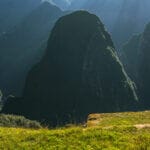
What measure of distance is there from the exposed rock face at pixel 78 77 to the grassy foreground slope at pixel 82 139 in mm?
59381

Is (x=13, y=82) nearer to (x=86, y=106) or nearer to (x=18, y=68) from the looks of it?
(x=18, y=68)

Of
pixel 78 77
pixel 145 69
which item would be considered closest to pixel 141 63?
pixel 145 69

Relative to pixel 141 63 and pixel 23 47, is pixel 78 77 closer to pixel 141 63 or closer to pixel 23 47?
pixel 141 63

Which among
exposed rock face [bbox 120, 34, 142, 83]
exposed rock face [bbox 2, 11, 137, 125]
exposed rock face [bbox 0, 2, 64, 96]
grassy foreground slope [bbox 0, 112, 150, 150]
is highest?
exposed rock face [bbox 0, 2, 64, 96]

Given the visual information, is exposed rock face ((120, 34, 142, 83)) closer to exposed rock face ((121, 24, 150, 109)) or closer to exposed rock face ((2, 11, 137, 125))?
exposed rock face ((121, 24, 150, 109))

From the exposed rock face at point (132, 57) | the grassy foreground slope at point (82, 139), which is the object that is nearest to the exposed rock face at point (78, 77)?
the exposed rock face at point (132, 57)

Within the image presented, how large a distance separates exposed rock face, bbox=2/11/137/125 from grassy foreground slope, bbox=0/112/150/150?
59.4 m

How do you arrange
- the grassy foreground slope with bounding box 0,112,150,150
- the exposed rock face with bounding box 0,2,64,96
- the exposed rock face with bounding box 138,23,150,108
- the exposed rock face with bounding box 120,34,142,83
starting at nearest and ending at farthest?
the grassy foreground slope with bounding box 0,112,150,150, the exposed rock face with bounding box 138,23,150,108, the exposed rock face with bounding box 120,34,142,83, the exposed rock face with bounding box 0,2,64,96

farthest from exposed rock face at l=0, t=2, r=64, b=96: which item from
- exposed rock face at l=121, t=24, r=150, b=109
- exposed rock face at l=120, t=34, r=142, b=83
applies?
exposed rock face at l=121, t=24, r=150, b=109

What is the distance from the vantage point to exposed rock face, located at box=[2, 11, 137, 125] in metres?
76.9

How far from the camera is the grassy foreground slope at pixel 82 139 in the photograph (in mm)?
10445

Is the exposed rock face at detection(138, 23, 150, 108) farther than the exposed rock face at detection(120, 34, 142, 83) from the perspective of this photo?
No

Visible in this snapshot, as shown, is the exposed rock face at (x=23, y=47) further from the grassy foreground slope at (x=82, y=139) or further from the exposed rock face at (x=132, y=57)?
the grassy foreground slope at (x=82, y=139)

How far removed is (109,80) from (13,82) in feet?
213
